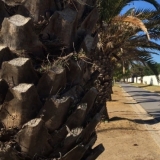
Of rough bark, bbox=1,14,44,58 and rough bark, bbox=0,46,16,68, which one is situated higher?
rough bark, bbox=1,14,44,58

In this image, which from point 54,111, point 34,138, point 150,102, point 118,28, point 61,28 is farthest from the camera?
point 150,102

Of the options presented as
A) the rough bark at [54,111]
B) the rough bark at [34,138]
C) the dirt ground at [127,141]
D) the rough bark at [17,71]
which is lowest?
the dirt ground at [127,141]

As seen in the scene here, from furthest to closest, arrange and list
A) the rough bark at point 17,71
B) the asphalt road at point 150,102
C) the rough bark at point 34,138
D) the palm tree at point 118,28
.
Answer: the asphalt road at point 150,102 < the palm tree at point 118,28 < the rough bark at point 17,71 < the rough bark at point 34,138

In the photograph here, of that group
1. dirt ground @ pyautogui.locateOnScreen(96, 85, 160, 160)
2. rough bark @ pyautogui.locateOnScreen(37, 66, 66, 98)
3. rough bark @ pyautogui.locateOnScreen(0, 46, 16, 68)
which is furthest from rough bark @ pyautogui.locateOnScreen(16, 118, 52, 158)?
dirt ground @ pyautogui.locateOnScreen(96, 85, 160, 160)

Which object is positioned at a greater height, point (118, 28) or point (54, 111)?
point (118, 28)

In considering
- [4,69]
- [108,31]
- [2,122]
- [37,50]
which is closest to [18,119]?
[2,122]

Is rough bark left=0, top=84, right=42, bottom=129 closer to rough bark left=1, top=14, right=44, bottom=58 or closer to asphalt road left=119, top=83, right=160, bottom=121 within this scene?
rough bark left=1, top=14, right=44, bottom=58

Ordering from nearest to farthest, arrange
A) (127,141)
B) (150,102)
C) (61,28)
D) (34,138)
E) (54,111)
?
1. (34,138)
2. (54,111)
3. (61,28)
4. (127,141)
5. (150,102)

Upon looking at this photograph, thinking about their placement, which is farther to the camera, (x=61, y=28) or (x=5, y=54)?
(x=61, y=28)

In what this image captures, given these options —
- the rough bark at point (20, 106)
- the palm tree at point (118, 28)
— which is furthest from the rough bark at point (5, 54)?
the palm tree at point (118, 28)

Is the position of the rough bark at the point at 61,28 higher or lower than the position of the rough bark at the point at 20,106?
higher


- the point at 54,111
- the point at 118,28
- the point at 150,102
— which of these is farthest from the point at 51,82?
the point at 150,102

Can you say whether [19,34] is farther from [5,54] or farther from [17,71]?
[17,71]

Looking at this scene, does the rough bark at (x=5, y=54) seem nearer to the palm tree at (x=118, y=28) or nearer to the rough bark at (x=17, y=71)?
the rough bark at (x=17, y=71)
